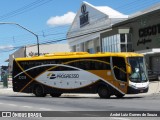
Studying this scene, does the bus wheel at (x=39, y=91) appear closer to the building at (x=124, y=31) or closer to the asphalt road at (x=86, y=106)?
the asphalt road at (x=86, y=106)

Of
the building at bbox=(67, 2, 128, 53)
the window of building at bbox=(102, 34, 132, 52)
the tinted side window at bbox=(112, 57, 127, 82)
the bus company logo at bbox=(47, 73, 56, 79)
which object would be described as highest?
the building at bbox=(67, 2, 128, 53)

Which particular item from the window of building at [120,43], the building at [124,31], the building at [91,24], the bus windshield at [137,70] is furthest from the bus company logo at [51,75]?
the building at [91,24]

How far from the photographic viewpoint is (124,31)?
55.6 meters

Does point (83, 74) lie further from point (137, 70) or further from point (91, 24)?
point (91, 24)

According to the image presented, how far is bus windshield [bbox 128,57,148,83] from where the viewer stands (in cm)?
2830

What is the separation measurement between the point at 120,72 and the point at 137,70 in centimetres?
113

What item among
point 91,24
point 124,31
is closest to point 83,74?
point 124,31

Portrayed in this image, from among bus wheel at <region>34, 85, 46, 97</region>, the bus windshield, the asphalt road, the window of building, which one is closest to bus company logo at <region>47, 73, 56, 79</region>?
bus wheel at <region>34, 85, 46, 97</region>

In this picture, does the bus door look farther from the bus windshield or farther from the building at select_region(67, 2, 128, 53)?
the building at select_region(67, 2, 128, 53)

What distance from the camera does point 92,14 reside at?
75.5m

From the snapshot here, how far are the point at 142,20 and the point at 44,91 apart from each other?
23306 millimetres

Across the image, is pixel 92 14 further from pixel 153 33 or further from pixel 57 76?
pixel 57 76

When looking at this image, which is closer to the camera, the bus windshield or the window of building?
the bus windshield

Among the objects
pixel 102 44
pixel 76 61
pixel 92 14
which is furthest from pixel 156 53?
pixel 92 14
